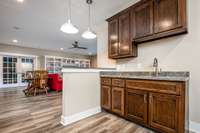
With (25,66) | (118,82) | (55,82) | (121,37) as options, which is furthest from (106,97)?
(25,66)

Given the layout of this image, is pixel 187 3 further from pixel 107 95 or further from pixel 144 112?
pixel 107 95

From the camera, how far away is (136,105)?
202 centimetres

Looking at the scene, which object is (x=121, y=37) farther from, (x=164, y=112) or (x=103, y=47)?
(x=164, y=112)

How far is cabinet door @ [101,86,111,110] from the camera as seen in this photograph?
2574 mm

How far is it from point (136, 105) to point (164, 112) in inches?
18.4

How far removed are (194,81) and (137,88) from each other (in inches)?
34.6

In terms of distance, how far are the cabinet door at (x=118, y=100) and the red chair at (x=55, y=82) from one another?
354cm

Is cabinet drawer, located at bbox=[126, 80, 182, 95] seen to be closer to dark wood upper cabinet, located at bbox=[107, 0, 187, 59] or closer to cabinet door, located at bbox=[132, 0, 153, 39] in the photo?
dark wood upper cabinet, located at bbox=[107, 0, 187, 59]

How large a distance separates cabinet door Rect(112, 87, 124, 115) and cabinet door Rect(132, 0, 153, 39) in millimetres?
1199

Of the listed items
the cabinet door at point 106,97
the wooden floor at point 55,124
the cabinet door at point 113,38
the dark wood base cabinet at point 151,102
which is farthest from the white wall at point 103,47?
the wooden floor at point 55,124

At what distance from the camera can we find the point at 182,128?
1.47 metres

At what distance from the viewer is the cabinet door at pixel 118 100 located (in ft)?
7.49

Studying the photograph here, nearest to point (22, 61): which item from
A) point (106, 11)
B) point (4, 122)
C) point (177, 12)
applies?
point (4, 122)

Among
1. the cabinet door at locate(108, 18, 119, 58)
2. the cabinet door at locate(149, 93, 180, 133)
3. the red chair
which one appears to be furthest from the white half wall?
the red chair
